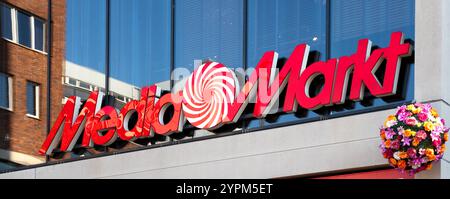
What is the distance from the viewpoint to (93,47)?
20.5 meters

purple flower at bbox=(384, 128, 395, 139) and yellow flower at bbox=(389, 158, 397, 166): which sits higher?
purple flower at bbox=(384, 128, 395, 139)

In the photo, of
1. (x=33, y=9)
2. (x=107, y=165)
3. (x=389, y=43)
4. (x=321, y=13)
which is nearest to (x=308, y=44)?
(x=321, y=13)

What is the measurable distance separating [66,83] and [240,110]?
17.5 ft

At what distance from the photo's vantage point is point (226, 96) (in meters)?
17.5

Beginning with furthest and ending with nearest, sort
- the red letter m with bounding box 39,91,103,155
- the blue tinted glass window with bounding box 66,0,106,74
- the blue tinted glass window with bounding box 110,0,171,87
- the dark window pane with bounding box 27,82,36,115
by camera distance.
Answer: the dark window pane with bounding box 27,82,36,115, the blue tinted glass window with bounding box 66,0,106,74, the red letter m with bounding box 39,91,103,155, the blue tinted glass window with bounding box 110,0,171,87

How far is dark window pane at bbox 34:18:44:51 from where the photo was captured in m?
21.7

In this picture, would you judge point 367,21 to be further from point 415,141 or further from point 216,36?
point 216,36

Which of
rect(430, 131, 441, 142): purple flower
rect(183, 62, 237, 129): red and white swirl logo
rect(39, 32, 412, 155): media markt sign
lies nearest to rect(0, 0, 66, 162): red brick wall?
rect(39, 32, 412, 155): media markt sign

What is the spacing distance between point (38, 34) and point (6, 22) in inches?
35.5

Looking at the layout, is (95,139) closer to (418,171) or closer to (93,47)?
(93,47)

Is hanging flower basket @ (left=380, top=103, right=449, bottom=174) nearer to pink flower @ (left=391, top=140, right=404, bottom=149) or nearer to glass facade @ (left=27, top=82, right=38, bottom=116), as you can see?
pink flower @ (left=391, top=140, right=404, bottom=149)

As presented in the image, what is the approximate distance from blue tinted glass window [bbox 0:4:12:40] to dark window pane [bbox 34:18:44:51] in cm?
65

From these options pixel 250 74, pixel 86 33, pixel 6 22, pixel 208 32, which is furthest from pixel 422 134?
pixel 6 22

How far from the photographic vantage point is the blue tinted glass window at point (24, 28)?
72.1 feet
